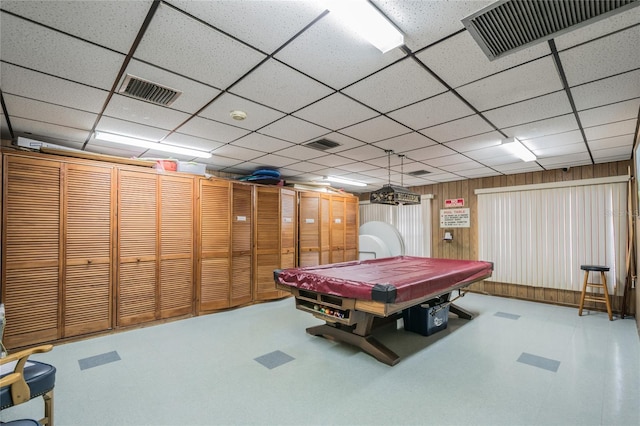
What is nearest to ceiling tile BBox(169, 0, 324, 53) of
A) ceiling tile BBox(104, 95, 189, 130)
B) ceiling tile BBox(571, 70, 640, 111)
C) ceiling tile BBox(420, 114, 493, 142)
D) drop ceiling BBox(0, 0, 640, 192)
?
drop ceiling BBox(0, 0, 640, 192)

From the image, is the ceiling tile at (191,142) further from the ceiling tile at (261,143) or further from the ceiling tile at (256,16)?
A: the ceiling tile at (256,16)

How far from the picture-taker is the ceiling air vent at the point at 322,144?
3961 millimetres

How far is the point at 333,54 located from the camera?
2006mm

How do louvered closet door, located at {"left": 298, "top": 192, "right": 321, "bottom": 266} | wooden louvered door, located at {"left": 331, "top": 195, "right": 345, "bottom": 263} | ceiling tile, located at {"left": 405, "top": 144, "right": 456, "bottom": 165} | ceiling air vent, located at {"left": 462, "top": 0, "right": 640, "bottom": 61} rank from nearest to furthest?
ceiling air vent, located at {"left": 462, "top": 0, "right": 640, "bottom": 61} → ceiling tile, located at {"left": 405, "top": 144, "right": 456, "bottom": 165} → louvered closet door, located at {"left": 298, "top": 192, "right": 321, "bottom": 266} → wooden louvered door, located at {"left": 331, "top": 195, "right": 345, "bottom": 263}

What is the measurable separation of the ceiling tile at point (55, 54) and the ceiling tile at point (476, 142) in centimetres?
380

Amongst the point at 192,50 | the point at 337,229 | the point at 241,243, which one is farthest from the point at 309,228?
the point at 192,50

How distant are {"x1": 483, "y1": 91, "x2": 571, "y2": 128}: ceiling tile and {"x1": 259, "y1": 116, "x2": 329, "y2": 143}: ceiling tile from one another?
1.84 meters

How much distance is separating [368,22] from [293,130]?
1954 mm

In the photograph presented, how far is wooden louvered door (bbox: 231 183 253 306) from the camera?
17.4ft

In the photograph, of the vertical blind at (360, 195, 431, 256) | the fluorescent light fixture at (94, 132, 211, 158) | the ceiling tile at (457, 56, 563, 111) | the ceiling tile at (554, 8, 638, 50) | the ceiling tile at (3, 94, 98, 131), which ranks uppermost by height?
the ceiling tile at (554, 8, 638, 50)

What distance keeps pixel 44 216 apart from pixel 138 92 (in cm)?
235

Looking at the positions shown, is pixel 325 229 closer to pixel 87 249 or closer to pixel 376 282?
pixel 376 282

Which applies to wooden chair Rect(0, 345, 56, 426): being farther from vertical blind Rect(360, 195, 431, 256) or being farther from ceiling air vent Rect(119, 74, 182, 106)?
vertical blind Rect(360, 195, 431, 256)

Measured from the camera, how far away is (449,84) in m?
2.42
